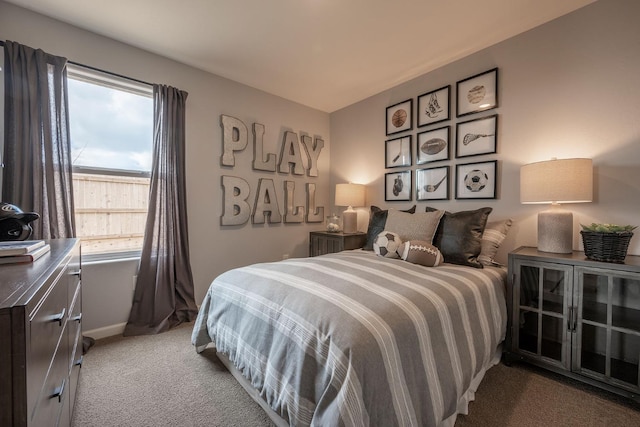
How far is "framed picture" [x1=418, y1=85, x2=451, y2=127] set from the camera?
104 inches

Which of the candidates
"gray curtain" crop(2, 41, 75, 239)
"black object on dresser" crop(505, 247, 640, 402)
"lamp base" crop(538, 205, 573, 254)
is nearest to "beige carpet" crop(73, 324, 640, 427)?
"black object on dresser" crop(505, 247, 640, 402)

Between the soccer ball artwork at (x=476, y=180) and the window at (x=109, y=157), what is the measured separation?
3075 millimetres

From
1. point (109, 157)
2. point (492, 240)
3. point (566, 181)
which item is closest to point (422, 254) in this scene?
point (492, 240)

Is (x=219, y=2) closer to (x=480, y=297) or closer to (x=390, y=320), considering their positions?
(x=390, y=320)

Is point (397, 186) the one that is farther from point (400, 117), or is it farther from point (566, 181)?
point (566, 181)

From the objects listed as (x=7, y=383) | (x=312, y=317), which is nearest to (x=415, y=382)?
(x=312, y=317)

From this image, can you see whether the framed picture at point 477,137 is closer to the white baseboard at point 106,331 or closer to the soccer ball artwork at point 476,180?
the soccer ball artwork at point 476,180

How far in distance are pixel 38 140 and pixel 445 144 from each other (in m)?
3.42

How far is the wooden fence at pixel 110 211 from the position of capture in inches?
86.9

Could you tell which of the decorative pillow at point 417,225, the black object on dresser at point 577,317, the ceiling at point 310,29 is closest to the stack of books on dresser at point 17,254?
the ceiling at point 310,29

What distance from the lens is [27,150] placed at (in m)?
1.85

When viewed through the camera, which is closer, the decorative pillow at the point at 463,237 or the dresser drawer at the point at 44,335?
the dresser drawer at the point at 44,335

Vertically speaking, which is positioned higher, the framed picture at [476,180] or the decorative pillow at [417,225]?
the framed picture at [476,180]

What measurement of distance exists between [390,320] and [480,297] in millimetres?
878
